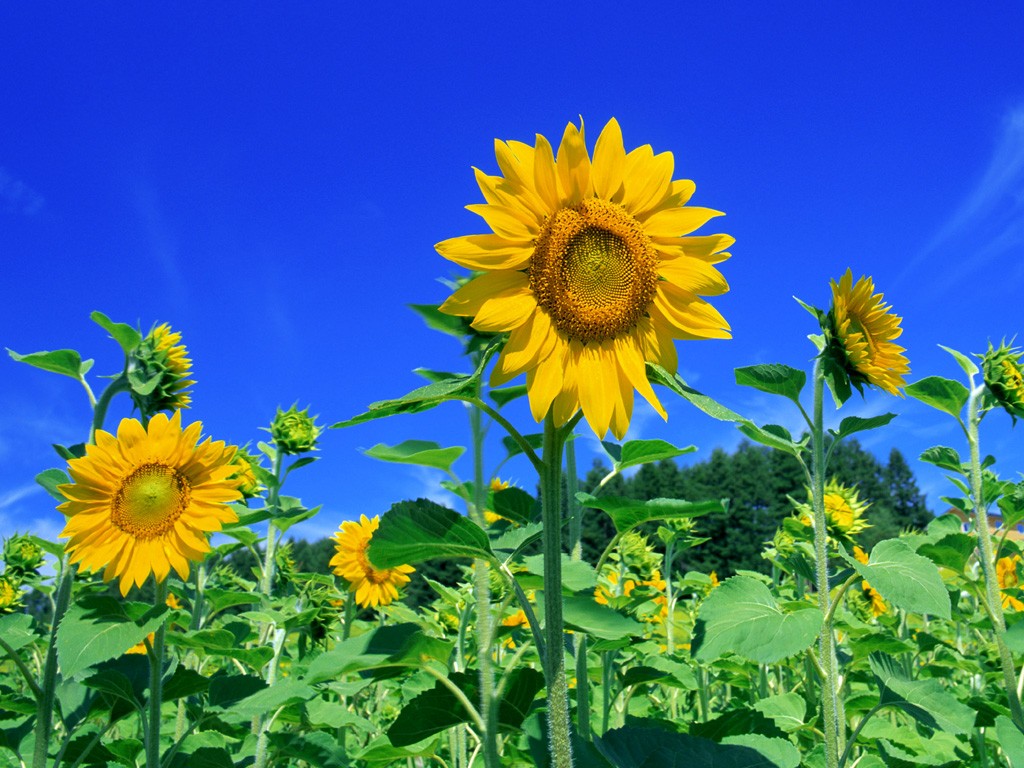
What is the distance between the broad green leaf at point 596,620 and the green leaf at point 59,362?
2.00m

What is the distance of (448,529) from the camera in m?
1.55

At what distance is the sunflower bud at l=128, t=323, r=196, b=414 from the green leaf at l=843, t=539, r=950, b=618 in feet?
7.52

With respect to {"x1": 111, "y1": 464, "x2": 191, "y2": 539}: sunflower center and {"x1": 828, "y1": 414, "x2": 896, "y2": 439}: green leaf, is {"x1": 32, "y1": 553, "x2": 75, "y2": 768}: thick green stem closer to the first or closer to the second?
{"x1": 111, "y1": 464, "x2": 191, "y2": 539}: sunflower center

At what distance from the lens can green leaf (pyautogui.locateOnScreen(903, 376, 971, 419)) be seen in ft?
11.0

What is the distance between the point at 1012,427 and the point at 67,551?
3725 mm

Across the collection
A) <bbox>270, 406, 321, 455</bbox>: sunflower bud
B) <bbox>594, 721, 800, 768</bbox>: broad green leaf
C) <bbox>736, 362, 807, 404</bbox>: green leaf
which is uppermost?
<bbox>270, 406, 321, 455</bbox>: sunflower bud

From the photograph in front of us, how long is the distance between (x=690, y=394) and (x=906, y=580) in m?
1.11

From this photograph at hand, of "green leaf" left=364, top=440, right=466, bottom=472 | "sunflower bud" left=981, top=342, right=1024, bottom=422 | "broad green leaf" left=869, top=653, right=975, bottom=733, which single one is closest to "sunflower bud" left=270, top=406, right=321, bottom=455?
"green leaf" left=364, top=440, right=466, bottom=472

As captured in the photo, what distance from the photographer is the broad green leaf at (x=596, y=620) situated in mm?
1659

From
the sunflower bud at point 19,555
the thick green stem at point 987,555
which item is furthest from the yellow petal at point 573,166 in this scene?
the sunflower bud at point 19,555

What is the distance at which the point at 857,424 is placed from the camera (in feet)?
8.75

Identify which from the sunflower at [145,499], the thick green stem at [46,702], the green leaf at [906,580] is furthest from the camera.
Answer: the sunflower at [145,499]

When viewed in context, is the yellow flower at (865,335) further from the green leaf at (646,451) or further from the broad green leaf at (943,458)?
the broad green leaf at (943,458)

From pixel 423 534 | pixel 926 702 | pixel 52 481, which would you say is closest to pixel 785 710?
pixel 926 702
